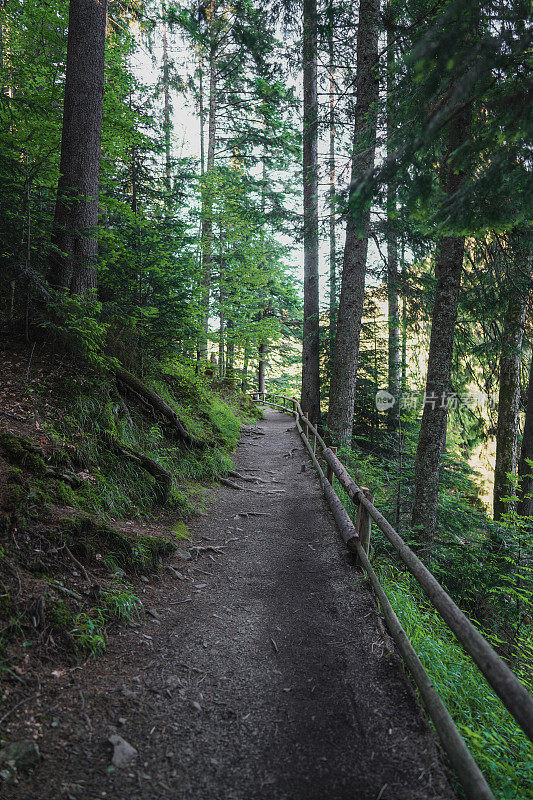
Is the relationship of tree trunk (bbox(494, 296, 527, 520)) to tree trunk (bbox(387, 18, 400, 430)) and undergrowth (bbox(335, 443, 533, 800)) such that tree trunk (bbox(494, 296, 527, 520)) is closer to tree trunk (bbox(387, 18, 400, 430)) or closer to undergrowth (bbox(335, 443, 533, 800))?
undergrowth (bbox(335, 443, 533, 800))

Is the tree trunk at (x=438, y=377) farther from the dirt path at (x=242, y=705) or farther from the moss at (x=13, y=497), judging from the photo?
the moss at (x=13, y=497)

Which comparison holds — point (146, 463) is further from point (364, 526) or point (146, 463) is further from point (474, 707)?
point (474, 707)

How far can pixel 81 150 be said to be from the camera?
19.3 feet

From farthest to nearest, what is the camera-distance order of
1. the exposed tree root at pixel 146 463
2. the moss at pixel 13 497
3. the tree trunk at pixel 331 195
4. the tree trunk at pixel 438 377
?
the tree trunk at pixel 331 195 < the tree trunk at pixel 438 377 < the exposed tree root at pixel 146 463 < the moss at pixel 13 497

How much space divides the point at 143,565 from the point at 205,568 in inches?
36.2

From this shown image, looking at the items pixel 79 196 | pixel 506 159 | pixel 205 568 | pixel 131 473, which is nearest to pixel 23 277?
pixel 79 196

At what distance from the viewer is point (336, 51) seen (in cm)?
1052

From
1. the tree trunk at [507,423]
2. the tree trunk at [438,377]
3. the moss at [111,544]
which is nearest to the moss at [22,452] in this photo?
the moss at [111,544]

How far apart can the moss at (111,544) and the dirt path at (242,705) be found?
Result: 275 mm

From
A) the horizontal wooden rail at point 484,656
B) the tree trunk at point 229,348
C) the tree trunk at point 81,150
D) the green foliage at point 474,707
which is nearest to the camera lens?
the horizontal wooden rail at point 484,656

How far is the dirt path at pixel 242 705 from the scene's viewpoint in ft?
7.20

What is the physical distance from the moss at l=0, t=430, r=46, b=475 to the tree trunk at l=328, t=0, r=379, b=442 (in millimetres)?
7263

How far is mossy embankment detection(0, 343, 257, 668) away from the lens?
2934 millimetres

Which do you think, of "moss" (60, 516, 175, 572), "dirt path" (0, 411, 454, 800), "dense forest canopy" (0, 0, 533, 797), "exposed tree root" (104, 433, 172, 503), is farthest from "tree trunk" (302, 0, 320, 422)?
"moss" (60, 516, 175, 572)
